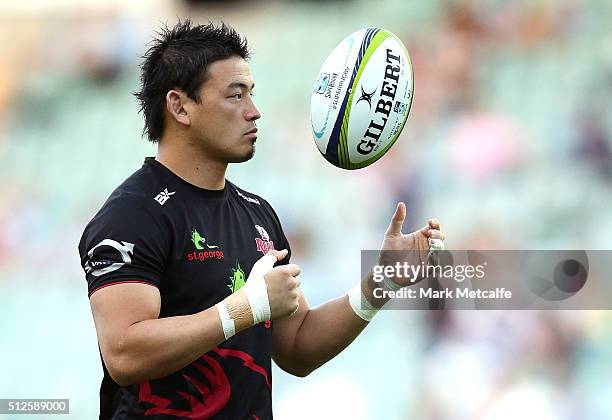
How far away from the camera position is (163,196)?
3121 millimetres

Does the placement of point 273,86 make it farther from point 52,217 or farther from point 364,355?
point 364,355

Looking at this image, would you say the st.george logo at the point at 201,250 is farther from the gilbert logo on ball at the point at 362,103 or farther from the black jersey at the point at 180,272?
the gilbert logo on ball at the point at 362,103

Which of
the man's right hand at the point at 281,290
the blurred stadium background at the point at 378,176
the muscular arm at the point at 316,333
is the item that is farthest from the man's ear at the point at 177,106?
the blurred stadium background at the point at 378,176

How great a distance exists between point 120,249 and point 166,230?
187mm

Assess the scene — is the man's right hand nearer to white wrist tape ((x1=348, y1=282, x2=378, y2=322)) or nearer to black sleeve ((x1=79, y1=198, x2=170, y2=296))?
black sleeve ((x1=79, y1=198, x2=170, y2=296))

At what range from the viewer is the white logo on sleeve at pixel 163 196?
309cm

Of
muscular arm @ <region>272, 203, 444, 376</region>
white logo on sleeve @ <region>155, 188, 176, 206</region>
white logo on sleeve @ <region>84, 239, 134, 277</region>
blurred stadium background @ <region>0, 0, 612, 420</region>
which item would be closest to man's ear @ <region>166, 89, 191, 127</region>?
white logo on sleeve @ <region>155, 188, 176, 206</region>

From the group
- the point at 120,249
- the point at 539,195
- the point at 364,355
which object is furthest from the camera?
the point at 539,195

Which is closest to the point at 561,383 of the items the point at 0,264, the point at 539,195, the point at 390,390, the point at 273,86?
the point at 390,390

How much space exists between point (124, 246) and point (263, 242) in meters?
0.63

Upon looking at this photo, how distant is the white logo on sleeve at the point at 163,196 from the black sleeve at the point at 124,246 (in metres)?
0.08

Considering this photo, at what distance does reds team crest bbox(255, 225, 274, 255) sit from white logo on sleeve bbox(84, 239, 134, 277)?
0.58 metres

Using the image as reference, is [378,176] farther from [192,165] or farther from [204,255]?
[204,255]

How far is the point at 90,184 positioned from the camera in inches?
339
